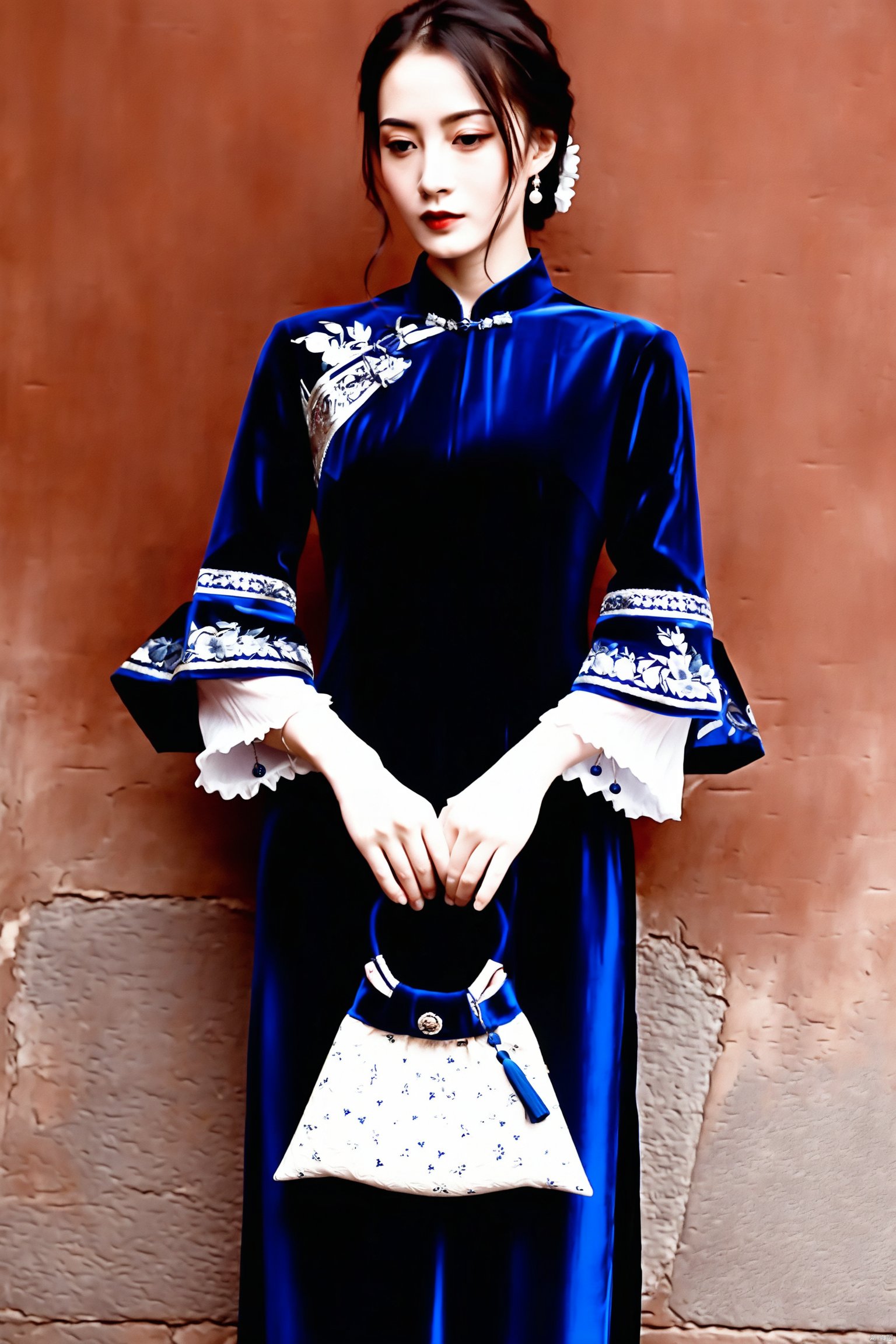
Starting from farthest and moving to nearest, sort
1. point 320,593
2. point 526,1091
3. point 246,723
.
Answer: point 320,593, point 246,723, point 526,1091

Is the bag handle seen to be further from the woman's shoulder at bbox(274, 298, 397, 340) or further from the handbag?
the woman's shoulder at bbox(274, 298, 397, 340)

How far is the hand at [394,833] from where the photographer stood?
37.2 inches

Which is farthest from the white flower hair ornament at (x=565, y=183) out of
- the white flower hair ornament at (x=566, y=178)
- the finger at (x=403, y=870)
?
the finger at (x=403, y=870)

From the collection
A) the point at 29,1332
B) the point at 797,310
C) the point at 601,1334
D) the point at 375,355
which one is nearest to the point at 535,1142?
the point at 601,1334

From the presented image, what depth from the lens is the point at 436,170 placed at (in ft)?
3.12

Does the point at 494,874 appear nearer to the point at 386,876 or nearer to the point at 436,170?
the point at 386,876

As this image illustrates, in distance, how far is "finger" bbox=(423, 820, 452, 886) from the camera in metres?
0.95

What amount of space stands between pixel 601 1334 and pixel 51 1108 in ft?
2.32

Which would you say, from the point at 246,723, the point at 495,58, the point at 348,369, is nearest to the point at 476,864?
the point at 246,723

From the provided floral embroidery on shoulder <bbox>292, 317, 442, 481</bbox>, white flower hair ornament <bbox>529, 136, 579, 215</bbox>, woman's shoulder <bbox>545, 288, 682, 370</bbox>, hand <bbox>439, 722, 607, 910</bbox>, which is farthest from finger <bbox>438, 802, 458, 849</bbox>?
white flower hair ornament <bbox>529, 136, 579, 215</bbox>

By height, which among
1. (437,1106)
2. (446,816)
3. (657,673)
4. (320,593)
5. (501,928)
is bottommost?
(437,1106)

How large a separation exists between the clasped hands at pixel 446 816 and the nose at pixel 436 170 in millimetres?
476

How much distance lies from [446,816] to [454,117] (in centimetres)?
60

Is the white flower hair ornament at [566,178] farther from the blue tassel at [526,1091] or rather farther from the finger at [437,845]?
the blue tassel at [526,1091]
